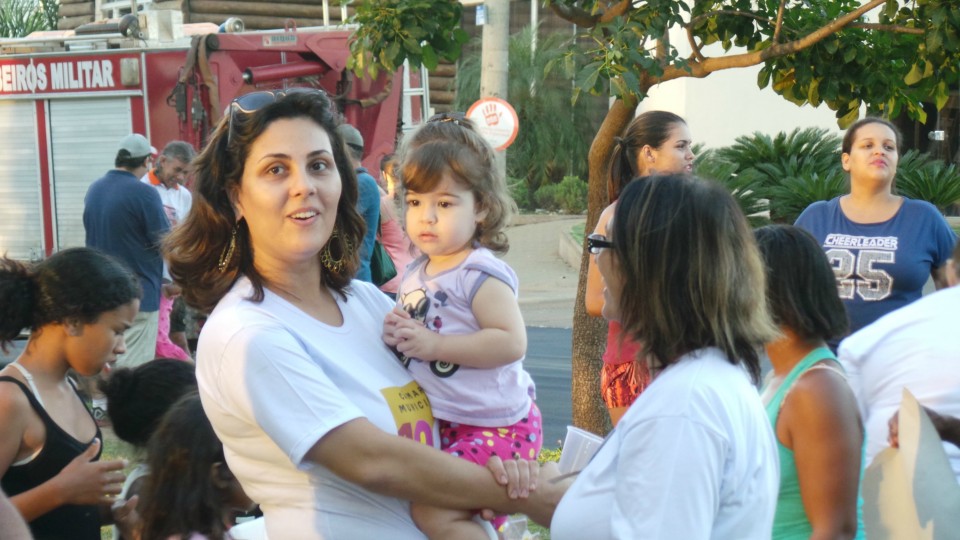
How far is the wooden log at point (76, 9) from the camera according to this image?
27.3 meters

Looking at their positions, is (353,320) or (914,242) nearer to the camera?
(353,320)

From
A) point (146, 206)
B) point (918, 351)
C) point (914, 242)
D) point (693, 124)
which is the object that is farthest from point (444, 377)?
point (693, 124)

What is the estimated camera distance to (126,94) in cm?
1400

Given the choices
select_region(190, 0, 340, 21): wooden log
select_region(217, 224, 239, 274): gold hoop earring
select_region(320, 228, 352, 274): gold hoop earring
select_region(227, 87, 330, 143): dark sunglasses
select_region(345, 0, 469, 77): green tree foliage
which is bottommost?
select_region(320, 228, 352, 274): gold hoop earring

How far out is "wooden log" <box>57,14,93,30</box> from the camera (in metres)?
27.3

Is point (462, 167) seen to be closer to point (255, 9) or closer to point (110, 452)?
point (110, 452)

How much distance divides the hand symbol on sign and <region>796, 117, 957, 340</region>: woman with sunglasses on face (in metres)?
6.68

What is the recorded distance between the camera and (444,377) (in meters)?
3.02

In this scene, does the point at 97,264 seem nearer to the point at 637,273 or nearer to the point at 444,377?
the point at 444,377

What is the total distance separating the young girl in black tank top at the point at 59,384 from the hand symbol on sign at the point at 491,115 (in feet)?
29.2

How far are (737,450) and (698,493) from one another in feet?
0.41

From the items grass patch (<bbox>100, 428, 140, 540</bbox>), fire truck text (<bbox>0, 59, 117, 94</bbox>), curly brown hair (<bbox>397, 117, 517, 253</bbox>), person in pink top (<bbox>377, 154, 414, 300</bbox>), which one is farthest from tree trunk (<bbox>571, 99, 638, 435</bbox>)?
fire truck text (<bbox>0, 59, 117, 94</bbox>)

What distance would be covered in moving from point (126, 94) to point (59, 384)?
11.2m

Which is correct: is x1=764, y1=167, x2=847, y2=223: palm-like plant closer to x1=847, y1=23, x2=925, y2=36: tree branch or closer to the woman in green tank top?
x1=847, y1=23, x2=925, y2=36: tree branch
